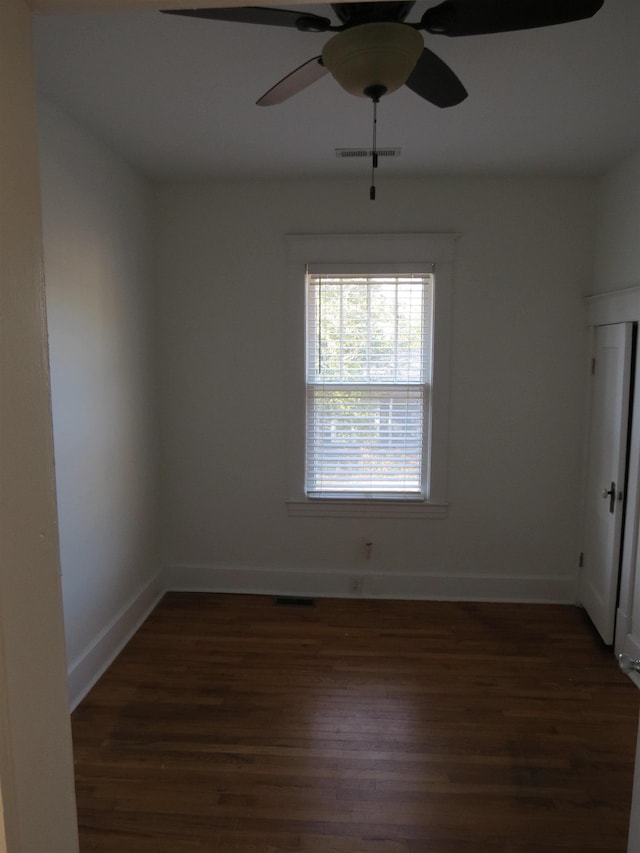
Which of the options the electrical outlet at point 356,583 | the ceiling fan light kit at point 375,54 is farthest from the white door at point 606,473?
the ceiling fan light kit at point 375,54

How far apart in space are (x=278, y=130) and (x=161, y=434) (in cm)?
219

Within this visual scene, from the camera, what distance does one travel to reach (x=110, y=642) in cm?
324

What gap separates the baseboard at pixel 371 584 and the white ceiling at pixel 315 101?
2750 millimetres

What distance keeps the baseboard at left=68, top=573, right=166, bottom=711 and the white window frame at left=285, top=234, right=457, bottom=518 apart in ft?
3.78

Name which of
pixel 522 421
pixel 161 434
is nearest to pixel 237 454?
pixel 161 434

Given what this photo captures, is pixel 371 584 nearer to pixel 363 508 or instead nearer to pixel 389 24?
pixel 363 508

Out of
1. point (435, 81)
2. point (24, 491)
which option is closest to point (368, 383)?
point (435, 81)

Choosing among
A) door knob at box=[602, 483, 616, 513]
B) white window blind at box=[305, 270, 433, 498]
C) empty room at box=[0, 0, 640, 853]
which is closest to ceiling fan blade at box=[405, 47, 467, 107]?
empty room at box=[0, 0, 640, 853]

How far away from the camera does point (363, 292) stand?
3.79 meters

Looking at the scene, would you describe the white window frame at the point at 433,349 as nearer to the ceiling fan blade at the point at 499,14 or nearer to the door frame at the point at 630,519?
the door frame at the point at 630,519

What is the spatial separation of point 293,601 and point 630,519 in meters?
2.24

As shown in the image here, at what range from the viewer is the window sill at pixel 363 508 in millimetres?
3955

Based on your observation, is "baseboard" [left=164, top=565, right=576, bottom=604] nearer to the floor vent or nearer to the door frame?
the floor vent

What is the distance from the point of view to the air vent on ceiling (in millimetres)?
3135
